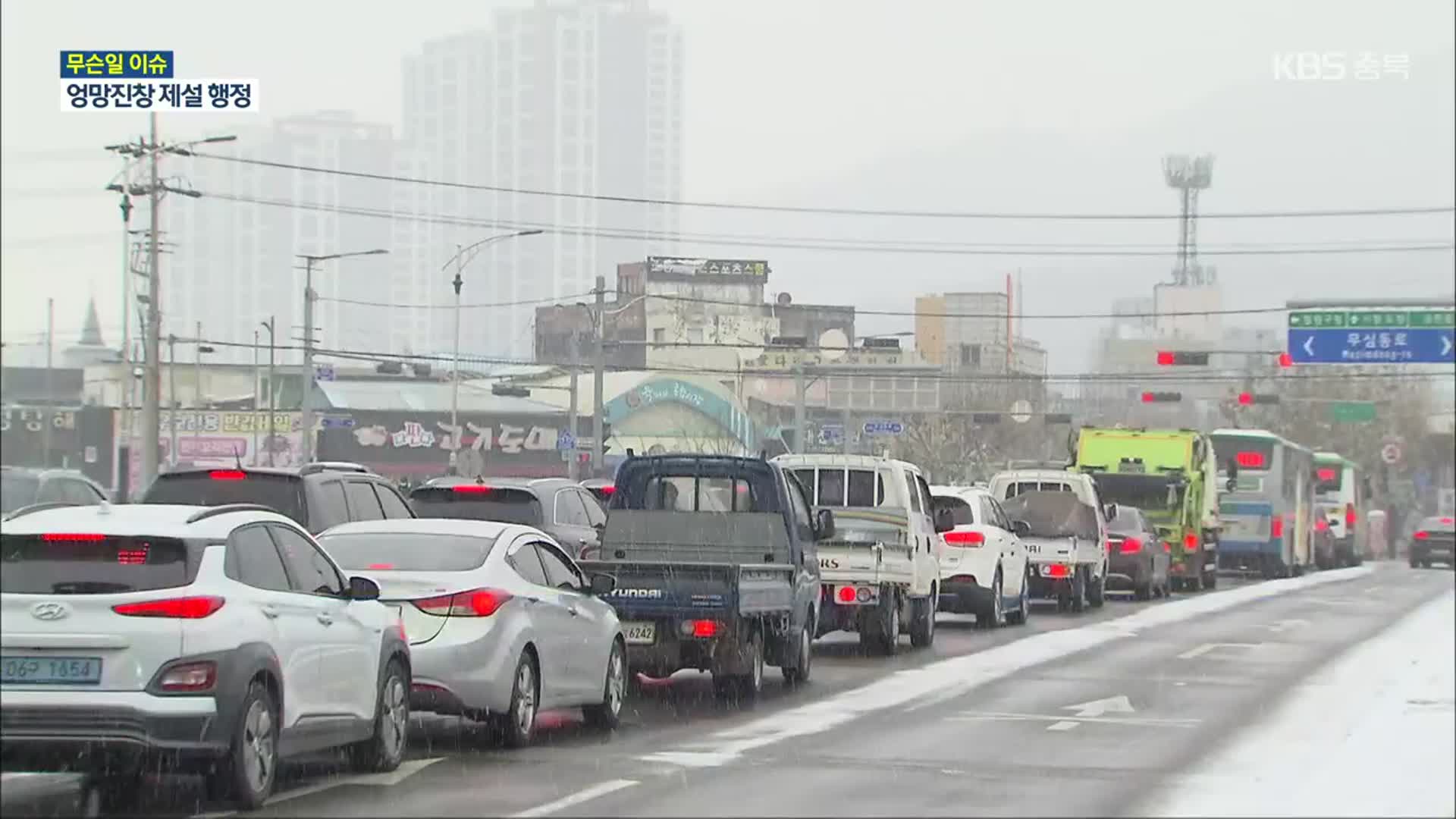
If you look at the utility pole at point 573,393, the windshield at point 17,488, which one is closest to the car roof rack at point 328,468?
the windshield at point 17,488

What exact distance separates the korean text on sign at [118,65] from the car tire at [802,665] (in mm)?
15863

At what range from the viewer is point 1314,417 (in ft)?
263

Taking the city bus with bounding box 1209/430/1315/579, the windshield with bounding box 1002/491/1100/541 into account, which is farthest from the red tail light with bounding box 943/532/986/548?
the city bus with bounding box 1209/430/1315/579

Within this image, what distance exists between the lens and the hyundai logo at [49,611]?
1055 centimetres

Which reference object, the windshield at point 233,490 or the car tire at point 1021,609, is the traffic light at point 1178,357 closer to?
the car tire at point 1021,609

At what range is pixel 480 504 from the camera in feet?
74.3

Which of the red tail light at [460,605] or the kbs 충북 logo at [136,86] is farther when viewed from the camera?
the kbs 충북 logo at [136,86]

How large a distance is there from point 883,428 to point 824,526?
112 feet

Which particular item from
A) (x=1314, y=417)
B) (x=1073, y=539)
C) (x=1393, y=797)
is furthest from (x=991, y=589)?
(x=1314, y=417)

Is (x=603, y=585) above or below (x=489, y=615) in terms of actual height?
above

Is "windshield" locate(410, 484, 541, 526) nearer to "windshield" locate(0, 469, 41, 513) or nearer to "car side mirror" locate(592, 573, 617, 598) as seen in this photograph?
"car side mirror" locate(592, 573, 617, 598)

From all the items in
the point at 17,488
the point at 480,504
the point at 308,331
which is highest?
the point at 308,331

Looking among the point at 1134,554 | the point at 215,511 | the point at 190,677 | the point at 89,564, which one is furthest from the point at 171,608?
the point at 1134,554

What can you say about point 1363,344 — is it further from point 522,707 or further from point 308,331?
point 308,331
